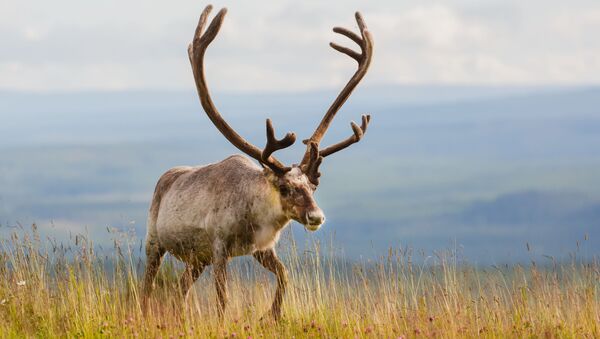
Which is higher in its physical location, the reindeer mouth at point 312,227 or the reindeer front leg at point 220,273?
the reindeer mouth at point 312,227

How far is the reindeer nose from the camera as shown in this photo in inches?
354

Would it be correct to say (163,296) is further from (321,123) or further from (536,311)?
(536,311)

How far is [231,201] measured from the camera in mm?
9648

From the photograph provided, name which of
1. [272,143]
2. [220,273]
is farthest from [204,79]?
[220,273]

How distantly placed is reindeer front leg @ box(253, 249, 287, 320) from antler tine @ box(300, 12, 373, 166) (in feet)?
3.91

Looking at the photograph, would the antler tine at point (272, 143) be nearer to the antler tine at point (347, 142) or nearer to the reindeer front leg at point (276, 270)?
the antler tine at point (347, 142)

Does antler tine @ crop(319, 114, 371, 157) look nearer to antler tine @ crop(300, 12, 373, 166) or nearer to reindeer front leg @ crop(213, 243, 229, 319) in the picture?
antler tine @ crop(300, 12, 373, 166)

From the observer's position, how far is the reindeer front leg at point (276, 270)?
9.90 m

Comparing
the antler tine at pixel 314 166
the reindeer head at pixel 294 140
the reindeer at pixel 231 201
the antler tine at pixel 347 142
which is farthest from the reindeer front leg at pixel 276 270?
the antler tine at pixel 347 142

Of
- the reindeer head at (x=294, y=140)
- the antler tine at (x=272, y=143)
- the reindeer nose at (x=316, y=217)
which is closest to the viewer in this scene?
the reindeer nose at (x=316, y=217)

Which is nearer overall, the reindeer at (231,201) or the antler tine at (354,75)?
the reindeer at (231,201)

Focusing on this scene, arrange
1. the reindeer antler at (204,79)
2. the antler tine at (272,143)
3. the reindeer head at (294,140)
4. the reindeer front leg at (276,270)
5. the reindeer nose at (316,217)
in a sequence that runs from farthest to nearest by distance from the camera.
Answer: the reindeer antler at (204,79) < the reindeer front leg at (276,270) < the antler tine at (272,143) < the reindeer head at (294,140) < the reindeer nose at (316,217)

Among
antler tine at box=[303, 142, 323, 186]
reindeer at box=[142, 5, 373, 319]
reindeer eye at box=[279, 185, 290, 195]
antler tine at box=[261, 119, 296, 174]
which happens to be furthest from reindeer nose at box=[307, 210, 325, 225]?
antler tine at box=[261, 119, 296, 174]

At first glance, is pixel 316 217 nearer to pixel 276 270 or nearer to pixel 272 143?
pixel 272 143
